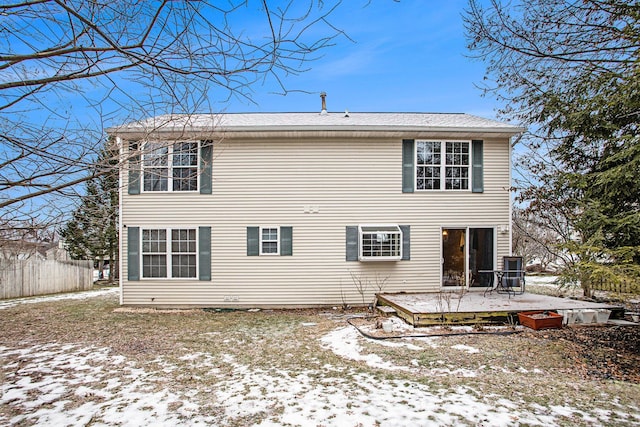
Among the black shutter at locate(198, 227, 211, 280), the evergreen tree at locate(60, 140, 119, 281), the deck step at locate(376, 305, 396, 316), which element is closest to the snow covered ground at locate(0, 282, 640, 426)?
the evergreen tree at locate(60, 140, 119, 281)

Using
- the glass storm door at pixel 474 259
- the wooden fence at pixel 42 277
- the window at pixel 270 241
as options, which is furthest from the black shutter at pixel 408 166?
the wooden fence at pixel 42 277

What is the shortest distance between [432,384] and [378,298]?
4919 mm

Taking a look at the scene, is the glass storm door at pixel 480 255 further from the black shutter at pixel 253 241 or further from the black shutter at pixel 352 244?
the black shutter at pixel 253 241

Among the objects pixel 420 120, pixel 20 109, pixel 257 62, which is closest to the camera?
pixel 257 62

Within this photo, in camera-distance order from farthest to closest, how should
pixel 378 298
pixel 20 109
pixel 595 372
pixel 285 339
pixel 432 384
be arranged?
pixel 378 298 < pixel 285 339 < pixel 595 372 < pixel 432 384 < pixel 20 109

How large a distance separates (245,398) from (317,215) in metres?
5.84

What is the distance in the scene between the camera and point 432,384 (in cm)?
420

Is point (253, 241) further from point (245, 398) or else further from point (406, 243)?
point (245, 398)

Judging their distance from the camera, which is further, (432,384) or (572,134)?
(572,134)

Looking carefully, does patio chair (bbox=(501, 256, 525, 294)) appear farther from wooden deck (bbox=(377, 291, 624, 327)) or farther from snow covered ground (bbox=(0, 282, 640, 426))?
snow covered ground (bbox=(0, 282, 640, 426))

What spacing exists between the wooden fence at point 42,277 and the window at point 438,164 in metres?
12.5

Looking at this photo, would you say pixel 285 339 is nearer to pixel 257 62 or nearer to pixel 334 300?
pixel 334 300

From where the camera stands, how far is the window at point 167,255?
9.25 metres

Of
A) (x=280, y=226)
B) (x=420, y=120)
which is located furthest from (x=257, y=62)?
(x=420, y=120)
